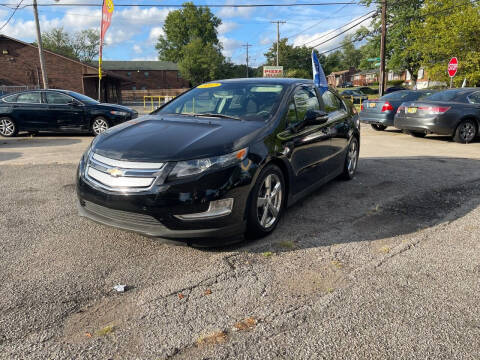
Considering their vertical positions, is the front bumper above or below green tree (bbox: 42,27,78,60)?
below

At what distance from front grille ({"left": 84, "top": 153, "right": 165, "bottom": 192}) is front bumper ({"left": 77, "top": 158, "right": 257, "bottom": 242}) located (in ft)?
0.16

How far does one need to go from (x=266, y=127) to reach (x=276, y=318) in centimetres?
188

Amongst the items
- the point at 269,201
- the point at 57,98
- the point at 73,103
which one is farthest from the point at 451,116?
the point at 57,98

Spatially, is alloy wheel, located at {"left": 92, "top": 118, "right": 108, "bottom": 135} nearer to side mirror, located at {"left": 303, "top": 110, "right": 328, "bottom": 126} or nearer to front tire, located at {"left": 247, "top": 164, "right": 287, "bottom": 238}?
side mirror, located at {"left": 303, "top": 110, "right": 328, "bottom": 126}

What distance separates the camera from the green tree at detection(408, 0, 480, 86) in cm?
2656

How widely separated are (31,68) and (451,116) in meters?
39.5

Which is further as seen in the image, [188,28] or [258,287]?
[188,28]

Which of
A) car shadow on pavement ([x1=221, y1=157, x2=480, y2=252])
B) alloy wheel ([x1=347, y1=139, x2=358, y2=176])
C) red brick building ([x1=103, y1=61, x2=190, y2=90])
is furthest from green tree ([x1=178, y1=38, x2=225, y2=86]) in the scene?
car shadow on pavement ([x1=221, y1=157, x2=480, y2=252])

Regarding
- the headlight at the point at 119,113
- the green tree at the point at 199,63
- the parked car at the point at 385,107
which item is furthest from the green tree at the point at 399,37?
the headlight at the point at 119,113

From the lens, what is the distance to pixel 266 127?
373cm

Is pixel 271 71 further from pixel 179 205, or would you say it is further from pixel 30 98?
pixel 179 205

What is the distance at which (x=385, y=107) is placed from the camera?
1243 cm

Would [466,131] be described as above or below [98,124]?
below

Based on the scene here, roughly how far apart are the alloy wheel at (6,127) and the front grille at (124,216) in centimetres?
1002
